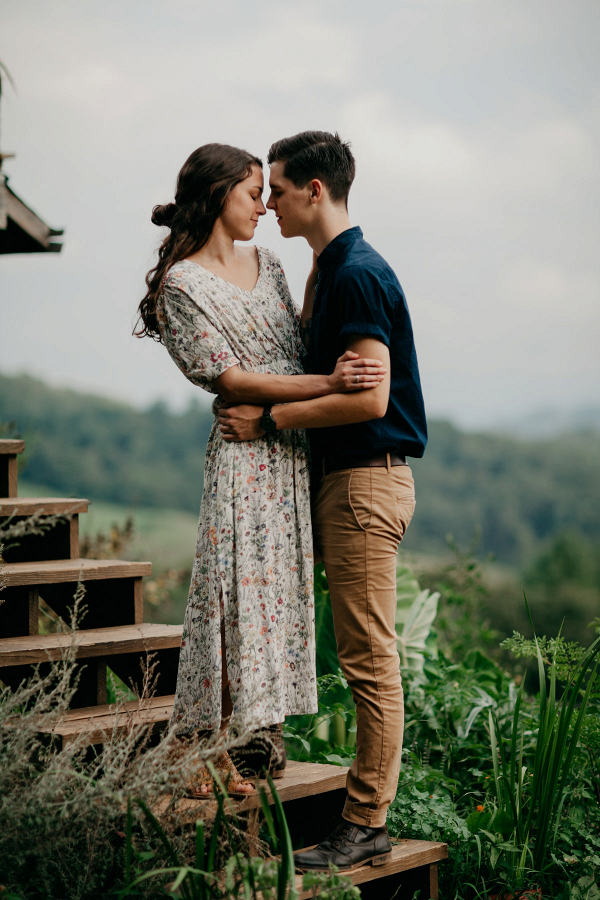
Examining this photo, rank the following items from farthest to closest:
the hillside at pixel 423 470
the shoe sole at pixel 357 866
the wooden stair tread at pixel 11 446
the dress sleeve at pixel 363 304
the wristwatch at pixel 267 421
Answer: the hillside at pixel 423 470, the wooden stair tread at pixel 11 446, the wristwatch at pixel 267 421, the dress sleeve at pixel 363 304, the shoe sole at pixel 357 866

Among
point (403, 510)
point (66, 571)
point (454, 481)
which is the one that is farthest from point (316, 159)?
point (454, 481)

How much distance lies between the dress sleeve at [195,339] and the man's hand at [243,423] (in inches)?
4.3

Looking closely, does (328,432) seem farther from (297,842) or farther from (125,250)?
(125,250)

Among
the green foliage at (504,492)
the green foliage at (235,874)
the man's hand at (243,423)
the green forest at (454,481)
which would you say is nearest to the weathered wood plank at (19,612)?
the man's hand at (243,423)

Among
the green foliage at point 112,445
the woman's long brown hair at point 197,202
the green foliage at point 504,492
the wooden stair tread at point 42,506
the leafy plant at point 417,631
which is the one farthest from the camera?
the green foliage at point 504,492

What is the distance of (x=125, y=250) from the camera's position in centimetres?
2512

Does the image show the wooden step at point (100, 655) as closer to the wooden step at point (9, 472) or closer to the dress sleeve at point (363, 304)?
the wooden step at point (9, 472)

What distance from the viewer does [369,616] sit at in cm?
220

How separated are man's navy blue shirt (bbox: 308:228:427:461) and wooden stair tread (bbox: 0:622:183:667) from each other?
2.80 feet

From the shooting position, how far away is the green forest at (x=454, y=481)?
1855cm

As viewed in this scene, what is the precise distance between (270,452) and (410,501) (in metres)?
0.42

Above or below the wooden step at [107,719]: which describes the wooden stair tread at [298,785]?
below

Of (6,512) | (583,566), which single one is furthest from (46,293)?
(6,512)

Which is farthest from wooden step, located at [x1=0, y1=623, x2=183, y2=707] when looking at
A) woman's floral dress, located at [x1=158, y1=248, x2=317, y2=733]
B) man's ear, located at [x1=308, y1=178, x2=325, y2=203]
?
man's ear, located at [x1=308, y1=178, x2=325, y2=203]
